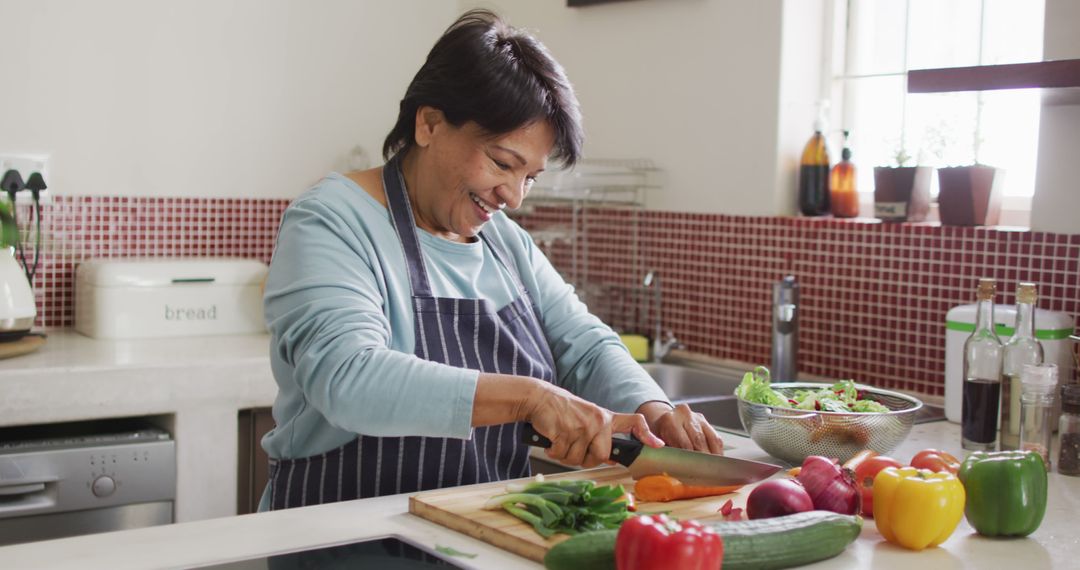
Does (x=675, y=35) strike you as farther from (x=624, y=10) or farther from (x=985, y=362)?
(x=985, y=362)

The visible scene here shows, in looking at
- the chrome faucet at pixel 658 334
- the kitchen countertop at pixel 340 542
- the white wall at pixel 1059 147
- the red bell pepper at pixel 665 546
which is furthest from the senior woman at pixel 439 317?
the chrome faucet at pixel 658 334

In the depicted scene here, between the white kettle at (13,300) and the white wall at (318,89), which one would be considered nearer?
the white kettle at (13,300)

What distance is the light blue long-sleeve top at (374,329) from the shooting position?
153 centimetres

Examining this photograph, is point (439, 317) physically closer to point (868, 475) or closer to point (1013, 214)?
point (868, 475)

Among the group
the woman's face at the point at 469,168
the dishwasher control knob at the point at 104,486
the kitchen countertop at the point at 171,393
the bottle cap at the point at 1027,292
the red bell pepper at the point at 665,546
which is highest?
the woman's face at the point at 469,168

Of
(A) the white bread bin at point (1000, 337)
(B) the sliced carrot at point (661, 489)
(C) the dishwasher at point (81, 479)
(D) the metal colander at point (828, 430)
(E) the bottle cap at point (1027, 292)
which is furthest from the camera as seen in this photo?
(C) the dishwasher at point (81, 479)

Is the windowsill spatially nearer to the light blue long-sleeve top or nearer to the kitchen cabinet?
the light blue long-sleeve top

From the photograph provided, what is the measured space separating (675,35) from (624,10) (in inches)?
8.2

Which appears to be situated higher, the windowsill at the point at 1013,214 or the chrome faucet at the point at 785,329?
the windowsill at the point at 1013,214

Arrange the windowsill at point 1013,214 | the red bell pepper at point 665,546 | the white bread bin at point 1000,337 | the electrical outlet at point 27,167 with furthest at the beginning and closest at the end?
the electrical outlet at point 27,167 → the windowsill at point 1013,214 → the white bread bin at point 1000,337 → the red bell pepper at point 665,546

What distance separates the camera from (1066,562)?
142 centimetres

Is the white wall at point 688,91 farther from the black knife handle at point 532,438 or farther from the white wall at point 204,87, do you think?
the black knife handle at point 532,438

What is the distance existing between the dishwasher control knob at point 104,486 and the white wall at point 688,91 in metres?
1.52

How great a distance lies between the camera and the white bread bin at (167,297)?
2889 millimetres
